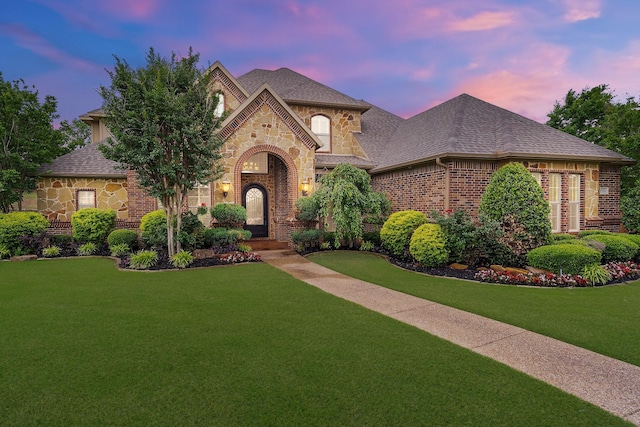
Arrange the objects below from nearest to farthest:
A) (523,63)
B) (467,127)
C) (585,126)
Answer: (467,127)
(523,63)
(585,126)

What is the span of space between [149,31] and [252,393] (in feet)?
53.1

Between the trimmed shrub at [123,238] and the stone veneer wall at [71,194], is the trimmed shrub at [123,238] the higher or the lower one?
the lower one

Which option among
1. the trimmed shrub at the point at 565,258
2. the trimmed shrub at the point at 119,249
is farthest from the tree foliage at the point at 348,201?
the trimmed shrub at the point at 119,249

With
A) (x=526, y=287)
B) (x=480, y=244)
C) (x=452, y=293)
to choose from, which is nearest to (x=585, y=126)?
(x=480, y=244)

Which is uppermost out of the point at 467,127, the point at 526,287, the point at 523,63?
the point at 523,63

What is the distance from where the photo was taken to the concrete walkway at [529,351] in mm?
3234

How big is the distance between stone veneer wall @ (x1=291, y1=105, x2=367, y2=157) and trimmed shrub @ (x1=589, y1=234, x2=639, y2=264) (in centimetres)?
1071

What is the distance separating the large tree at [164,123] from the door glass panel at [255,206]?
21.5 ft

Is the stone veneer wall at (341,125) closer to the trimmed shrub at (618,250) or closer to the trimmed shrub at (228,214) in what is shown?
the trimmed shrub at (228,214)

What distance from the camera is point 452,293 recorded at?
7160 millimetres

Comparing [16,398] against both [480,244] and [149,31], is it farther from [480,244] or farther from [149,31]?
[149,31]

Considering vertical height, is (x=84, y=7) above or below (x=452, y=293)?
above

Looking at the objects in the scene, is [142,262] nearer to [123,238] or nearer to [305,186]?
[123,238]

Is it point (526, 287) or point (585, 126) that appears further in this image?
point (585, 126)
